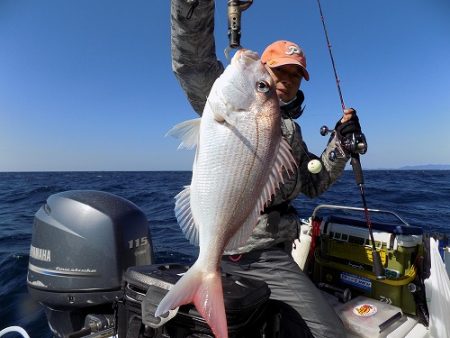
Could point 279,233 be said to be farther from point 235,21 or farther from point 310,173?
point 235,21

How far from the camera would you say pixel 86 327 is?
8.94 ft

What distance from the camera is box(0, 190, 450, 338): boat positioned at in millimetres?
2740

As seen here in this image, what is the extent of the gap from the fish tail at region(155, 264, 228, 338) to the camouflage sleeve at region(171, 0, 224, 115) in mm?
1093

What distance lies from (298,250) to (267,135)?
8.24 feet

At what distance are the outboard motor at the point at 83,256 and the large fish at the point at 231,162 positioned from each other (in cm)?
148

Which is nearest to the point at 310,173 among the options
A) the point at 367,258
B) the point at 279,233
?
the point at 279,233

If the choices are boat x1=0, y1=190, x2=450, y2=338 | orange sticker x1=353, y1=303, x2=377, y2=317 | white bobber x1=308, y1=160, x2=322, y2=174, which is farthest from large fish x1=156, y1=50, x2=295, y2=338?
orange sticker x1=353, y1=303, x2=377, y2=317

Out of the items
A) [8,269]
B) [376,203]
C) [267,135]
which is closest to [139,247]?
[267,135]

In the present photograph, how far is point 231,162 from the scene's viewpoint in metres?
1.63

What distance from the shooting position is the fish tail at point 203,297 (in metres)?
1.51

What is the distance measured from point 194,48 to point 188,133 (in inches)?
22.0

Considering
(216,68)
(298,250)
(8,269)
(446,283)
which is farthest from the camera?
(8,269)

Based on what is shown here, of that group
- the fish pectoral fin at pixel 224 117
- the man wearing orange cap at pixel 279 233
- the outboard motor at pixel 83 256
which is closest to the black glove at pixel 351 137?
the man wearing orange cap at pixel 279 233

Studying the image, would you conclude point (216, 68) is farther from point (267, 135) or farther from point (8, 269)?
point (8, 269)
